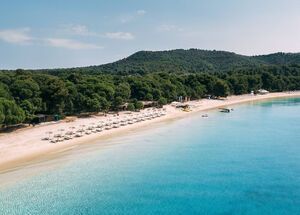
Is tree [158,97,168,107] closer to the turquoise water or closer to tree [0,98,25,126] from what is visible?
the turquoise water

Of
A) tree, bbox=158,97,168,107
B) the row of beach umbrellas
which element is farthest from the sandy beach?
tree, bbox=158,97,168,107

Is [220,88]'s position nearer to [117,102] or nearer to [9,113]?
[117,102]

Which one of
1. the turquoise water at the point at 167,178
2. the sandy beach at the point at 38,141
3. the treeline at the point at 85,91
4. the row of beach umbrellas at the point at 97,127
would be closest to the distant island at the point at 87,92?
the treeline at the point at 85,91

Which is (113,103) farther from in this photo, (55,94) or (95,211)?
(95,211)

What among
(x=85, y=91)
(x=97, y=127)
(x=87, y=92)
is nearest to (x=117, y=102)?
(x=87, y=92)

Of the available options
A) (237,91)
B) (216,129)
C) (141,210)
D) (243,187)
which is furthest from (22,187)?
(237,91)
